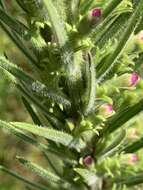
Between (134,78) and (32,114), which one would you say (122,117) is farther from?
(32,114)

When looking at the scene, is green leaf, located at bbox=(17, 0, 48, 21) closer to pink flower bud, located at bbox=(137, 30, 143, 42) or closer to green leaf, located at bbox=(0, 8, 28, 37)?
green leaf, located at bbox=(0, 8, 28, 37)

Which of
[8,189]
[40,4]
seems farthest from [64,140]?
[8,189]

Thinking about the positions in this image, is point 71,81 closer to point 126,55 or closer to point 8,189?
point 126,55

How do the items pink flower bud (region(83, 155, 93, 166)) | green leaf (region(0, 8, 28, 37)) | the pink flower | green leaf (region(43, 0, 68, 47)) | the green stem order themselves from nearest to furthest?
green leaf (region(43, 0, 68, 47)), the green stem, green leaf (region(0, 8, 28, 37)), the pink flower, pink flower bud (region(83, 155, 93, 166))

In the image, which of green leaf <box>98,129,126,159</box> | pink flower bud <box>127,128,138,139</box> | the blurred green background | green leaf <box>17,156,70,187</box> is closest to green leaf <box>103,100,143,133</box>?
green leaf <box>98,129,126,159</box>


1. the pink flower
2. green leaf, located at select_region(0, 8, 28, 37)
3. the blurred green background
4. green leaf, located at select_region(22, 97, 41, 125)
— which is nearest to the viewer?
green leaf, located at select_region(0, 8, 28, 37)

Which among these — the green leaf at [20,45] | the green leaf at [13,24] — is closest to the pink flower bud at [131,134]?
the green leaf at [20,45]
